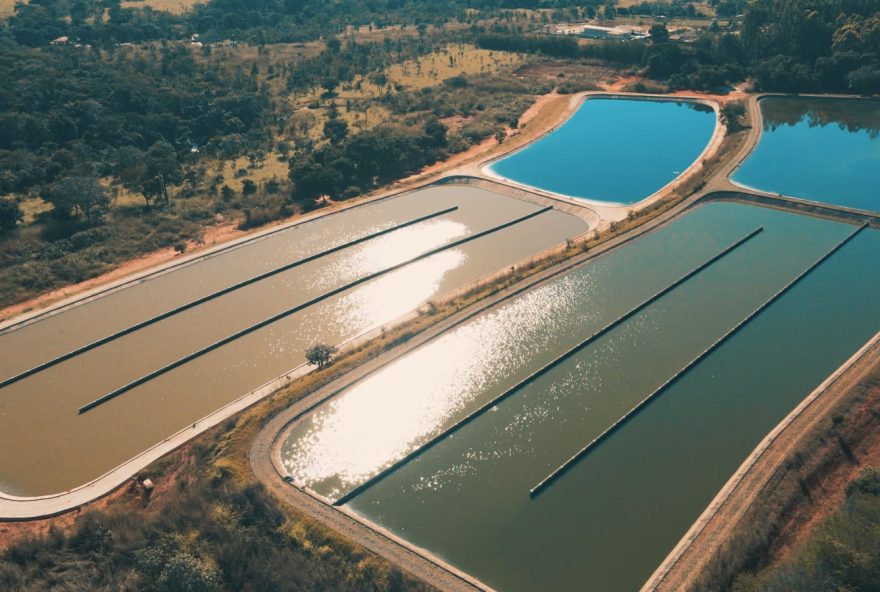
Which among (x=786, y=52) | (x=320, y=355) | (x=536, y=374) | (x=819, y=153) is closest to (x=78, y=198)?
(x=320, y=355)

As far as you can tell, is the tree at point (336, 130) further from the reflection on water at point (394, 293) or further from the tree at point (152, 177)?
the reflection on water at point (394, 293)

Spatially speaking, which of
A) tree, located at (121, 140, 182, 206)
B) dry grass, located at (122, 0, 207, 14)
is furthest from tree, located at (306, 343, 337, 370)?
dry grass, located at (122, 0, 207, 14)

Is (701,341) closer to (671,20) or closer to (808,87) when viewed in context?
(808,87)

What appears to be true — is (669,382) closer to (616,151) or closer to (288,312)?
(288,312)

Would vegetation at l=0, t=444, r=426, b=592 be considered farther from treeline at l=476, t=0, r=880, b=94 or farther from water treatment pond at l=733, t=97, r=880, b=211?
treeline at l=476, t=0, r=880, b=94

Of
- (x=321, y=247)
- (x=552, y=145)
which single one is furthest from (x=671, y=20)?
(x=321, y=247)

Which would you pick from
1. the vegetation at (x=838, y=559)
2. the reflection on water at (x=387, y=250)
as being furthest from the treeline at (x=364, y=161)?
the vegetation at (x=838, y=559)
